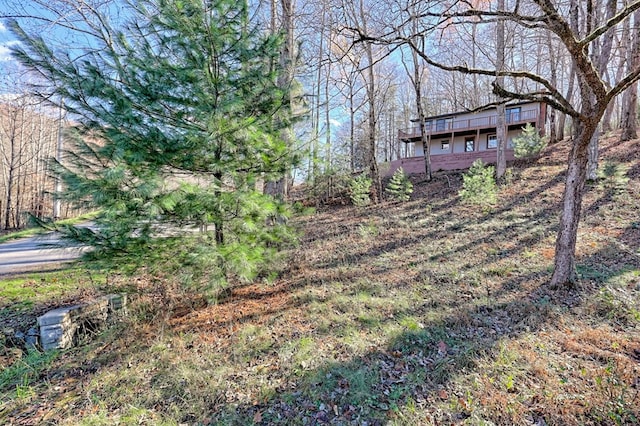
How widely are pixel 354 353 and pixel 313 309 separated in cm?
118

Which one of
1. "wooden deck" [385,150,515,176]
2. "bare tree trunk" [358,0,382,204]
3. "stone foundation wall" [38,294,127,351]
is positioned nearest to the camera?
"stone foundation wall" [38,294,127,351]

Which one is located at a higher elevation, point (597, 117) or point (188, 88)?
point (188, 88)

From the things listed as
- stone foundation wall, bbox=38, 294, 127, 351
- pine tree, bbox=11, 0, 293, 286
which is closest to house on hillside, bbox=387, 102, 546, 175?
pine tree, bbox=11, 0, 293, 286

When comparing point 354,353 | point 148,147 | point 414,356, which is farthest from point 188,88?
point 414,356

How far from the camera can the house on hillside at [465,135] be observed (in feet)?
50.1

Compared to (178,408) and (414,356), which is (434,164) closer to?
(414,356)

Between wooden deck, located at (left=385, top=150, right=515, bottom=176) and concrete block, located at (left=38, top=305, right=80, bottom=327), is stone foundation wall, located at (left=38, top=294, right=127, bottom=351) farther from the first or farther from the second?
wooden deck, located at (left=385, top=150, right=515, bottom=176)

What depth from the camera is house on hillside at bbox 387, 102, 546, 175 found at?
15273 millimetres

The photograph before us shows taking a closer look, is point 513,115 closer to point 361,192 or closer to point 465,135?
point 465,135

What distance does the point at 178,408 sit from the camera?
263cm

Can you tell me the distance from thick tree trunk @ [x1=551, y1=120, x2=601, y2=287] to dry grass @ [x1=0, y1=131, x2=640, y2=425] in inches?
12.2

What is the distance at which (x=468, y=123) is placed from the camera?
19.0 meters

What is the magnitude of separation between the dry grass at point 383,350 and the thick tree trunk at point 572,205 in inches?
12.2

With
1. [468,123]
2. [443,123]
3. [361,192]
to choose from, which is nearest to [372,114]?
[361,192]
